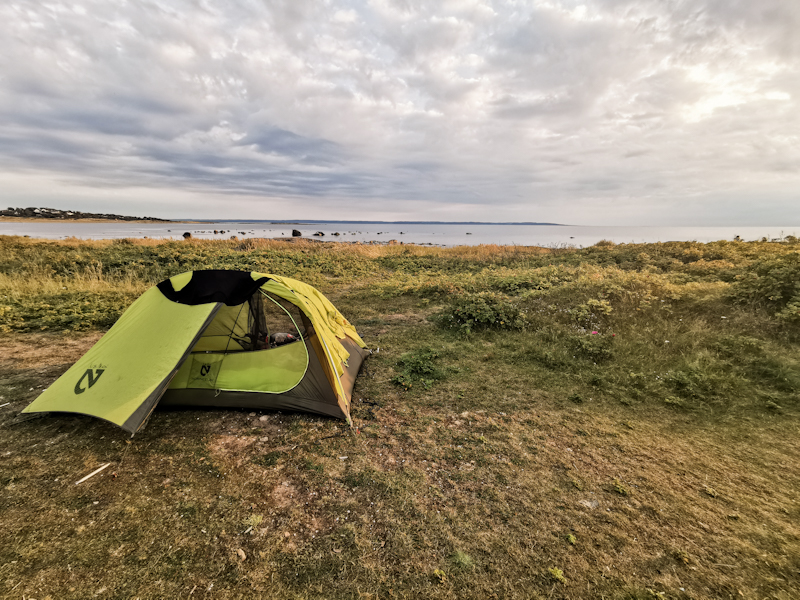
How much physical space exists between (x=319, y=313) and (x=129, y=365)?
2856 mm

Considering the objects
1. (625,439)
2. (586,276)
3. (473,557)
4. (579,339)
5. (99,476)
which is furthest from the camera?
(586,276)

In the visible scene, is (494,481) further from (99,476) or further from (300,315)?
(99,476)

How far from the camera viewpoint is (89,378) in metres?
4.91

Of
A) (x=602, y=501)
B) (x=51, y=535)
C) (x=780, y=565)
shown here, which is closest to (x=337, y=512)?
(x=51, y=535)

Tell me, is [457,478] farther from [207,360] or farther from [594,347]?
[594,347]

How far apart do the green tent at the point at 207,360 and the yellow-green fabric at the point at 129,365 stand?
15mm

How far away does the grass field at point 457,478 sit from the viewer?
3010mm

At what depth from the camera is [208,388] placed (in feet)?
18.1

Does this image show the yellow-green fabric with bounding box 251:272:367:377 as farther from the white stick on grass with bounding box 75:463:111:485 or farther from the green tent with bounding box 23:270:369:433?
the white stick on grass with bounding box 75:463:111:485

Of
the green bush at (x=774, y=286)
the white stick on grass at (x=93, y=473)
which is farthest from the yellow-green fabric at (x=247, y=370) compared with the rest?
the green bush at (x=774, y=286)

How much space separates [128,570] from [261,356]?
3.38 meters

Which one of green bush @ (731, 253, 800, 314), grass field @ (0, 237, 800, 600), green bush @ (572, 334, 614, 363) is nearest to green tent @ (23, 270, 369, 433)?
grass field @ (0, 237, 800, 600)

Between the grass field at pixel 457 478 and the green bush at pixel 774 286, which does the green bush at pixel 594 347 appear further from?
the green bush at pixel 774 286

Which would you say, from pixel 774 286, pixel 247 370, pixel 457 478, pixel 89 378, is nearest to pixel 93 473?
pixel 89 378
